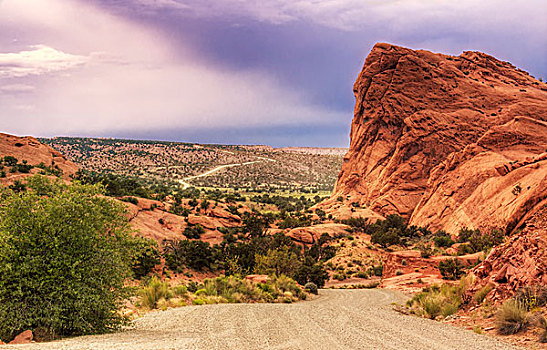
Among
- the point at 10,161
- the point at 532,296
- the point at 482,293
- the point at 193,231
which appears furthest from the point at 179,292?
the point at 10,161

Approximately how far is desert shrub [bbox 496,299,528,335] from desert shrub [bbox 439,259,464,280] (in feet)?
61.4

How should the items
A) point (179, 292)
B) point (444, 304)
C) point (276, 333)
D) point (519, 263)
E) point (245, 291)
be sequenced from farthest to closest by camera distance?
point (245, 291) < point (179, 292) < point (444, 304) < point (519, 263) < point (276, 333)

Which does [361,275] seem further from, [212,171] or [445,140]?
[212,171]

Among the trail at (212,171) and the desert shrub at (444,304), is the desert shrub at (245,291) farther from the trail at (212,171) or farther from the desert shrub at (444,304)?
the trail at (212,171)

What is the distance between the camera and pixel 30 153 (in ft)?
161

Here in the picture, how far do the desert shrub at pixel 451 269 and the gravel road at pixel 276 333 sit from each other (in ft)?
52.7

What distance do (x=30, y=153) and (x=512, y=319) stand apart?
57.2 meters

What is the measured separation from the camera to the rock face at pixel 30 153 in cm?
4725

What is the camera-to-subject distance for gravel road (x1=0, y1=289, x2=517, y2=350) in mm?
8671

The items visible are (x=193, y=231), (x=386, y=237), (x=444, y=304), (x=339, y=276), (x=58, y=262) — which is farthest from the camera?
(x=386, y=237)

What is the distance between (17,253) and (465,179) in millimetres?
51100

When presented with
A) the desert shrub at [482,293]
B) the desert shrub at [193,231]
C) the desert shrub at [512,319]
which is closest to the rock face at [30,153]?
the desert shrub at [193,231]

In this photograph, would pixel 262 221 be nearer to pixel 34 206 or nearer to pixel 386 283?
pixel 386 283

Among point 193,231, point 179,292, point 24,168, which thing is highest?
point 24,168
